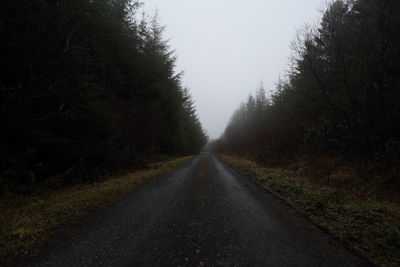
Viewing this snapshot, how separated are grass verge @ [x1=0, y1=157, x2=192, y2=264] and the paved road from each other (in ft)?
1.90

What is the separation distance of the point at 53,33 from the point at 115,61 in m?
5.98

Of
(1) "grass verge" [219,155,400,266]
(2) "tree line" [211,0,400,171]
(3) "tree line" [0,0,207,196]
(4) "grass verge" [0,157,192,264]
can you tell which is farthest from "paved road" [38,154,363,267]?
(2) "tree line" [211,0,400,171]

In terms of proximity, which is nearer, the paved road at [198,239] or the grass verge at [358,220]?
the paved road at [198,239]

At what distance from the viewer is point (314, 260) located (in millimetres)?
2852

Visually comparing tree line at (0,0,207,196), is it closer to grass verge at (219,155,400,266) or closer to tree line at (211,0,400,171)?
grass verge at (219,155,400,266)

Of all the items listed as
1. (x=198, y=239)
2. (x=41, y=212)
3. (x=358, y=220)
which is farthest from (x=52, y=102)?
(x=358, y=220)

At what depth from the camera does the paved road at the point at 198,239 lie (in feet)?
9.16

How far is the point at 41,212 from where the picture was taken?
4.56 m

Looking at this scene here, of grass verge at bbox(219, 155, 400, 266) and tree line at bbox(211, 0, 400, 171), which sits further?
tree line at bbox(211, 0, 400, 171)

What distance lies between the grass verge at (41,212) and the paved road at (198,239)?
0.58 meters

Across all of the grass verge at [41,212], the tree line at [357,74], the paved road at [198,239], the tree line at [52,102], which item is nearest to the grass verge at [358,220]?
the paved road at [198,239]

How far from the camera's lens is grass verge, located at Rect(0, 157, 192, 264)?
3.24 m

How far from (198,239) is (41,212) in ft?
13.2

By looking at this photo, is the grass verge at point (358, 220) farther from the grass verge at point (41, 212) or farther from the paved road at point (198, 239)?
the grass verge at point (41, 212)
